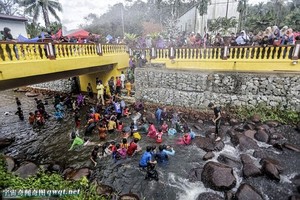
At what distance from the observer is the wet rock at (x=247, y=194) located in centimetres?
695

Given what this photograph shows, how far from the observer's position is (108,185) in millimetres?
8250

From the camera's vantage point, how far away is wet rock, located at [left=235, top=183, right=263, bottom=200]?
6.95 meters

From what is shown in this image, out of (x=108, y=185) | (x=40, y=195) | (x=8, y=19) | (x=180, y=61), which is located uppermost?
(x=8, y=19)

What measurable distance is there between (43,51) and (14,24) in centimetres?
2063

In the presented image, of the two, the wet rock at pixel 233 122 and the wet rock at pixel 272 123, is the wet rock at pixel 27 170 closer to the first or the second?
the wet rock at pixel 233 122

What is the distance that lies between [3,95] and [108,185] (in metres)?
21.7

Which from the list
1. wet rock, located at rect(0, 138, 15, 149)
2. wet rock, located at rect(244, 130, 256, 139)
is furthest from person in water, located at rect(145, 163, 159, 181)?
wet rock, located at rect(0, 138, 15, 149)

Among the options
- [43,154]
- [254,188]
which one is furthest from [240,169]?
[43,154]

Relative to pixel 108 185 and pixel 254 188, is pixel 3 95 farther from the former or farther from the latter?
pixel 254 188

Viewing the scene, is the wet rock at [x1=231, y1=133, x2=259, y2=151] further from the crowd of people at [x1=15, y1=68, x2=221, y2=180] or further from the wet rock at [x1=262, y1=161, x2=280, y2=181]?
the wet rock at [x1=262, y1=161, x2=280, y2=181]

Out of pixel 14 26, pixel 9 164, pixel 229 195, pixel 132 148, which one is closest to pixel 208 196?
pixel 229 195

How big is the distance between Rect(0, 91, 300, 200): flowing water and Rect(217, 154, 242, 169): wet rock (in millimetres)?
310

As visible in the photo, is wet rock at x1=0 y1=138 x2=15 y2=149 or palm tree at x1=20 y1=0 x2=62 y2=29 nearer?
wet rock at x1=0 y1=138 x2=15 y2=149

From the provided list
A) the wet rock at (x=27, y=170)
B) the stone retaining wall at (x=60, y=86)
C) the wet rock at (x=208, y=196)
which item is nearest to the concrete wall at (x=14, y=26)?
the stone retaining wall at (x=60, y=86)
